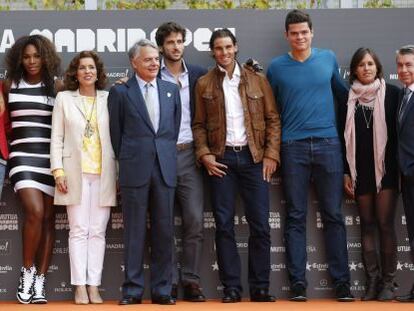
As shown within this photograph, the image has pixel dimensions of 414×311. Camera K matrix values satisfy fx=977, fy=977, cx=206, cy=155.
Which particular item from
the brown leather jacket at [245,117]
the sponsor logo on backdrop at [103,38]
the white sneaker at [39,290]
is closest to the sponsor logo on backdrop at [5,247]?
the white sneaker at [39,290]

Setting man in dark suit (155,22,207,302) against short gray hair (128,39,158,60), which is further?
man in dark suit (155,22,207,302)

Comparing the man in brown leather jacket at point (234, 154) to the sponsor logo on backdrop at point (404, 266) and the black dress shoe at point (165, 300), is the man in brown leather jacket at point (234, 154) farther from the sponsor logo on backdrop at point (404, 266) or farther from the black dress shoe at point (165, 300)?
the sponsor logo on backdrop at point (404, 266)

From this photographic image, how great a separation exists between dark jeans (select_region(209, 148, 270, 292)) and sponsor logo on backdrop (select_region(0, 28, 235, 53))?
0.99 m

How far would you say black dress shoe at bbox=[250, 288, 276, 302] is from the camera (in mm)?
6879

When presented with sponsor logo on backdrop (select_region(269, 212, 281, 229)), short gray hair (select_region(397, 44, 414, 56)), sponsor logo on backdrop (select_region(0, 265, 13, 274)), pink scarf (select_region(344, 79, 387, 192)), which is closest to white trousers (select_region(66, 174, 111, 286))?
sponsor logo on backdrop (select_region(0, 265, 13, 274))

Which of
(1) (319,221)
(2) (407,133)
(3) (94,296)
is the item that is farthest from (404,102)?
(3) (94,296)

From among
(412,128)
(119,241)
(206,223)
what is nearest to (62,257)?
(119,241)

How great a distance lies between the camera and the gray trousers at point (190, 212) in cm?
691

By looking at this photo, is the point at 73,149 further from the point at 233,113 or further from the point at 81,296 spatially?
the point at 233,113

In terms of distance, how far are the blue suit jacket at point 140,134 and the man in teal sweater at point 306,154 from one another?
0.83m

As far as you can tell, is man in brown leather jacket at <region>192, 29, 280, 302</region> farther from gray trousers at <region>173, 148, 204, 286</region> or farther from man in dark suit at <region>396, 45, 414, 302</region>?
man in dark suit at <region>396, 45, 414, 302</region>

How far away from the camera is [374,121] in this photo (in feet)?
22.9

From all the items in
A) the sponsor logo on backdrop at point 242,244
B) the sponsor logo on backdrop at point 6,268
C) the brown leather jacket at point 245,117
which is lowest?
the sponsor logo on backdrop at point 6,268

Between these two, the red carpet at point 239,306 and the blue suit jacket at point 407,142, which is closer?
the red carpet at point 239,306
